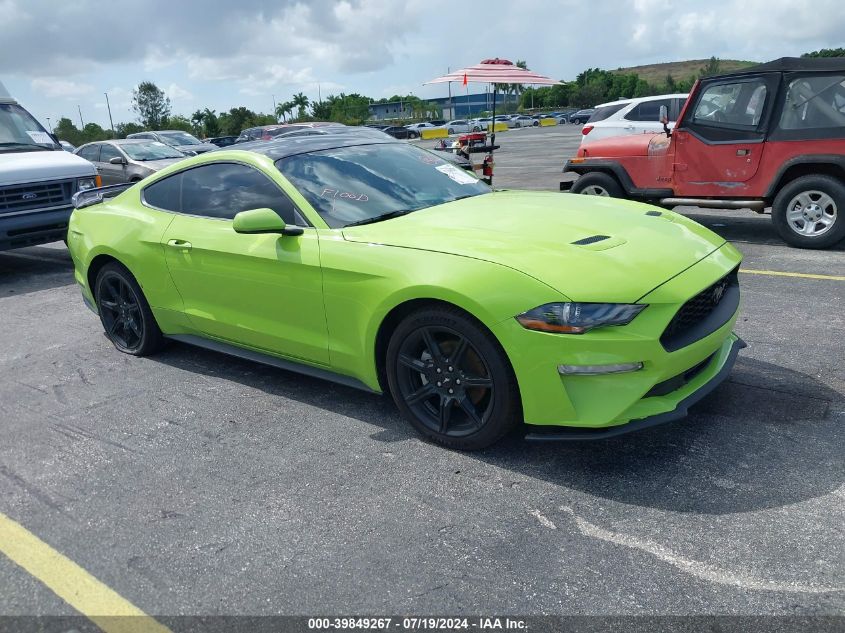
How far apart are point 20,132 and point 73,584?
28.8ft

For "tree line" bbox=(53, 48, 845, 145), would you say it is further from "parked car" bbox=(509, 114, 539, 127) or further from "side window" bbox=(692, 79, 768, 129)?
"side window" bbox=(692, 79, 768, 129)

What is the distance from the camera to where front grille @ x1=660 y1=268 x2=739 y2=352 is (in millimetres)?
3148

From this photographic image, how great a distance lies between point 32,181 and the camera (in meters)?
8.70

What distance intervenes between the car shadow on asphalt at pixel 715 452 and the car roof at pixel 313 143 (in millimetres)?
1517

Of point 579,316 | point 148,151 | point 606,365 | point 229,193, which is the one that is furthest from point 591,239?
point 148,151

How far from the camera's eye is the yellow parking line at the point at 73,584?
2.49m

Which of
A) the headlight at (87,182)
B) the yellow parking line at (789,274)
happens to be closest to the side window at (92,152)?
the headlight at (87,182)

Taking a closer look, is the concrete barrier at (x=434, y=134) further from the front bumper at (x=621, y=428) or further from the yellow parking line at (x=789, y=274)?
the front bumper at (x=621, y=428)

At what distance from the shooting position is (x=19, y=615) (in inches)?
101

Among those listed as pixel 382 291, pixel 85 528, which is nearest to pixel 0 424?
pixel 85 528

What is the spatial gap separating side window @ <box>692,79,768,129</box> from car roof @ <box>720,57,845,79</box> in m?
0.13

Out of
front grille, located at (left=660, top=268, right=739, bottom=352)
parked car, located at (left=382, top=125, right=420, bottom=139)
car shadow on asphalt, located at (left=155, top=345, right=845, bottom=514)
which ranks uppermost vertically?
front grille, located at (left=660, top=268, right=739, bottom=352)

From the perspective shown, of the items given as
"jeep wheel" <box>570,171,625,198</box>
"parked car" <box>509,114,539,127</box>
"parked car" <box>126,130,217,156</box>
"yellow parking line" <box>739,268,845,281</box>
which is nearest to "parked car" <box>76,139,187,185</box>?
"parked car" <box>126,130,217,156</box>

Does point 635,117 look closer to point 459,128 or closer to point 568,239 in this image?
point 568,239
